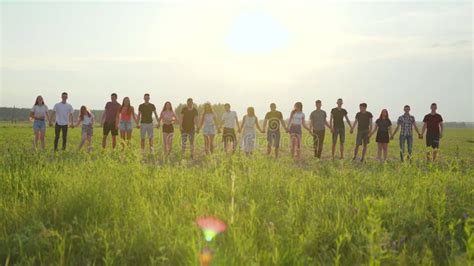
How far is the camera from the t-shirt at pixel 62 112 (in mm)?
16328

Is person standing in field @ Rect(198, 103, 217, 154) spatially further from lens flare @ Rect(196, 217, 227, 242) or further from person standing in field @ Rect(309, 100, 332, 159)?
lens flare @ Rect(196, 217, 227, 242)

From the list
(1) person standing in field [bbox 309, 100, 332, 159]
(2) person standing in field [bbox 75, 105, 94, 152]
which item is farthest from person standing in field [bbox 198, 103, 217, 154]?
(2) person standing in field [bbox 75, 105, 94, 152]

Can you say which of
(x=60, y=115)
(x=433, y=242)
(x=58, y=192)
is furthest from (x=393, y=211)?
(x=60, y=115)

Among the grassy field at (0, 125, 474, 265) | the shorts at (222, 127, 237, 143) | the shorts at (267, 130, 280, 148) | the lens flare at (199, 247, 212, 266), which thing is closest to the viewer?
the lens flare at (199, 247, 212, 266)

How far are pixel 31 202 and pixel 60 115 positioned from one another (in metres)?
11.3

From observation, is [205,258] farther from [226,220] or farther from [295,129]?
[295,129]

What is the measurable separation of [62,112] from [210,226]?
1328cm

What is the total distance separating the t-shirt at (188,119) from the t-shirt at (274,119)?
2641 mm

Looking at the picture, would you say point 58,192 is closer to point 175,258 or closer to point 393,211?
point 175,258

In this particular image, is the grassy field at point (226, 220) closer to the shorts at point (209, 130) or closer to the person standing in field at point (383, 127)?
the shorts at point (209, 130)

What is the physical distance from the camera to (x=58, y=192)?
6133 millimetres

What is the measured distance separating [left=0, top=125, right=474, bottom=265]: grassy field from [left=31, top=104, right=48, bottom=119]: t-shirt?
896 cm

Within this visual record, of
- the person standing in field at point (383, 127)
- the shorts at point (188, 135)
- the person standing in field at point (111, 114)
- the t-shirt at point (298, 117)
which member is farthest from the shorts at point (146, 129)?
the person standing in field at point (383, 127)

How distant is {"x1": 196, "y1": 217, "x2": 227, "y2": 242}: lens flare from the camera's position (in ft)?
14.5
